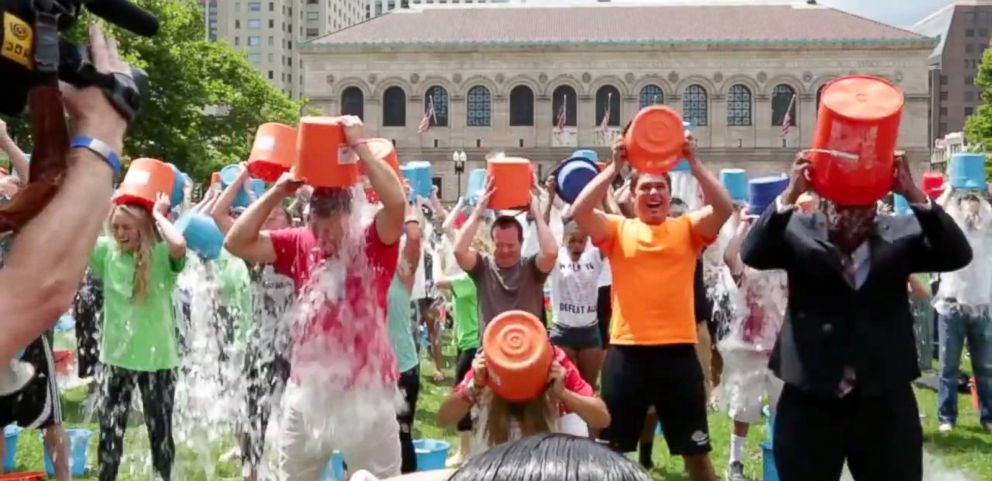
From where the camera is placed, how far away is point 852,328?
4211 mm

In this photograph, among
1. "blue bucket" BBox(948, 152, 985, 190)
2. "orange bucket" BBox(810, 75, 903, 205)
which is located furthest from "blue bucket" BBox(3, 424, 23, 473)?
"blue bucket" BBox(948, 152, 985, 190)

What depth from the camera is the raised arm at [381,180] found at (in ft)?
13.8

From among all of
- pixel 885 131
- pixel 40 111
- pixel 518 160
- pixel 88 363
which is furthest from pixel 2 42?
pixel 88 363

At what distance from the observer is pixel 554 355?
168 inches

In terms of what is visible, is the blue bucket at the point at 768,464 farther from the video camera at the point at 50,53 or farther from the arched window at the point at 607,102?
the arched window at the point at 607,102

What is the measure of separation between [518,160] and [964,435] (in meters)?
4.29

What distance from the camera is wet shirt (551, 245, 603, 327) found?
746 centimetres

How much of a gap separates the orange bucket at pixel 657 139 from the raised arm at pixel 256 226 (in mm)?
1616

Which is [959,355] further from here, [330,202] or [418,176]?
[330,202]

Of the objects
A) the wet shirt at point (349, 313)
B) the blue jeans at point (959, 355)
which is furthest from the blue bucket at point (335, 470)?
the blue jeans at point (959, 355)

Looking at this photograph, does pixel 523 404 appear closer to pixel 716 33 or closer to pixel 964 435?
pixel 964 435

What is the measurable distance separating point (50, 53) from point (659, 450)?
6.71 meters

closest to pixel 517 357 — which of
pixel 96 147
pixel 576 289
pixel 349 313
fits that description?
pixel 349 313

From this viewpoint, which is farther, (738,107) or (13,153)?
(738,107)
